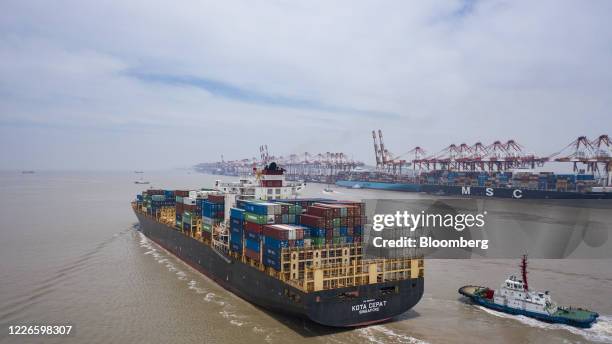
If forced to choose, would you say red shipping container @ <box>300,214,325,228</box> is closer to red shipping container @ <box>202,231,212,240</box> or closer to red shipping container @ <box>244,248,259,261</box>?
red shipping container @ <box>244,248,259,261</box>

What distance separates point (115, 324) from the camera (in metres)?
21.1

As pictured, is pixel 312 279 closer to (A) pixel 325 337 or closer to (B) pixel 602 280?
(A) pixel 325 337

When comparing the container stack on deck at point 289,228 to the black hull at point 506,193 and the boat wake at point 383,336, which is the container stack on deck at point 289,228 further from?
the black hull at point 506,193

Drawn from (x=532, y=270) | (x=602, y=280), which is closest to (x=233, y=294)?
(x=532, y=270)

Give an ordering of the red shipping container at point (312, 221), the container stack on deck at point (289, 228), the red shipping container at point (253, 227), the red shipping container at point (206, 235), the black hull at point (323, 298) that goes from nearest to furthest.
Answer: the black hull at point (323, 298), the container stack on deck at point (289, 228), the red shipping container at point (312, 221), the red shipping container at point (253, 227), the red shipping container at point (206, 235)

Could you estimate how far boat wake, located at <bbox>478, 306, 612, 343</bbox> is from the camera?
65.6ft

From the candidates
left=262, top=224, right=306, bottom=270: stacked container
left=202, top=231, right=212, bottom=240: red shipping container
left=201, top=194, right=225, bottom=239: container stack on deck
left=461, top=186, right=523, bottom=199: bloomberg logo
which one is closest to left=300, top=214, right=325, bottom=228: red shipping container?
left=262, top=224, right=306, bottom=270: stacked container

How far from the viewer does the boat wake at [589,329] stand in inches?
787

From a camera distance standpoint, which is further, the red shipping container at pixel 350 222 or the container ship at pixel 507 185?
the container ship at pixel 507 185

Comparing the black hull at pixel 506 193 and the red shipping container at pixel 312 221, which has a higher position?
the red shipping container at pixel 312 221

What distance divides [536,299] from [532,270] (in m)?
10.6

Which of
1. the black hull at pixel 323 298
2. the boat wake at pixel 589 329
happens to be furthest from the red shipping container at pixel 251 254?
the boat wake at pixel 589 329

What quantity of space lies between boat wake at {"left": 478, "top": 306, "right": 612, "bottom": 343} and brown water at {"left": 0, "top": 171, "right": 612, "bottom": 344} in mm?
92

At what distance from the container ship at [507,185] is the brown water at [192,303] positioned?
6752cm
